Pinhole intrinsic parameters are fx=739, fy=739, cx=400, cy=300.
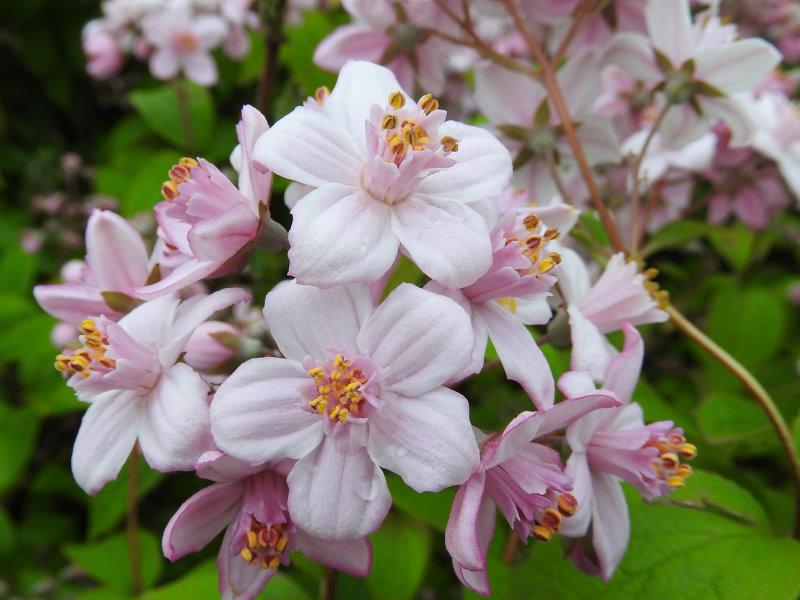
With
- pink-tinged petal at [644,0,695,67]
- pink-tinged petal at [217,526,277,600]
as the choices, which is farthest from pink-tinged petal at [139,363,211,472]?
pink-tinged petal at [644,0,695,67]

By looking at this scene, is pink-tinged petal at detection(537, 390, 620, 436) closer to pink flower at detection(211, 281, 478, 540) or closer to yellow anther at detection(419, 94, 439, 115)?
pink flower at detection(211, 281, 478, 540)

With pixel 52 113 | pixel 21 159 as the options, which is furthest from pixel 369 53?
pixel 52 113

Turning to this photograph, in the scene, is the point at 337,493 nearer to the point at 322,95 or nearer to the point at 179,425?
the point at 179,425

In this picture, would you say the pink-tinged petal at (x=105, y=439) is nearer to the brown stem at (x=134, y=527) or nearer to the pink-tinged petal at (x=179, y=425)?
the pink-tinged petal at (x=179, y=425)

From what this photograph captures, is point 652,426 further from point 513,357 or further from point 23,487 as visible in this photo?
point 23,487

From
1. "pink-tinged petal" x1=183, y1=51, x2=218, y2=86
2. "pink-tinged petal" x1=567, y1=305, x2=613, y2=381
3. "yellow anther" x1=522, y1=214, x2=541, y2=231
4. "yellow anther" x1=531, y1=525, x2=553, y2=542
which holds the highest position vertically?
"yellow anther" x1=522, y1=214, x2=541, y2=231

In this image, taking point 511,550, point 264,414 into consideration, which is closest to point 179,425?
point 264,414
